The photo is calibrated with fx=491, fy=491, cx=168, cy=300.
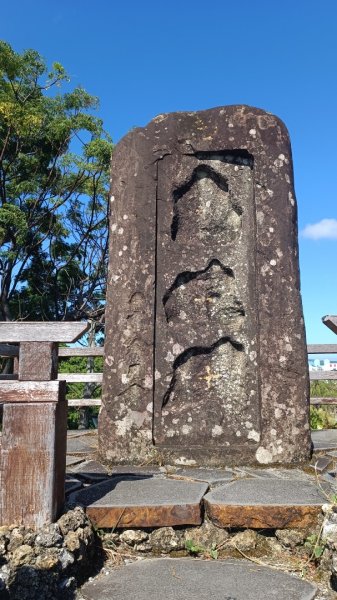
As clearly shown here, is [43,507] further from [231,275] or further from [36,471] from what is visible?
[231,275]

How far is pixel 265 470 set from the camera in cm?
361

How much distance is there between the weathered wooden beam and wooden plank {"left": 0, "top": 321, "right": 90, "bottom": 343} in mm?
269

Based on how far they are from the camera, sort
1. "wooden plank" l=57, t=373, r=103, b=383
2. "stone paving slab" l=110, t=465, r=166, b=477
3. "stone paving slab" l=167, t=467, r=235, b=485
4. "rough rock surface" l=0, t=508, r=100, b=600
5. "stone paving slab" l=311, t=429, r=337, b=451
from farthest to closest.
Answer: "wooden plank" l=57, t=373, r=103, b=383 < "stone paving slab" l=311, t=429, r=337, b=451 < "stone paving slab" l=110, t=465, r=166, b=477 < "stone paving slab" l=167, t=467, r=235, b=485 < "rough rock surface" l=0, t=508, r=100, b=600

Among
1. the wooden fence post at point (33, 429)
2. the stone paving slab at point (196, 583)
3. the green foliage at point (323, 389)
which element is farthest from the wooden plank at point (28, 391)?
the green foliage at point (323, 389)

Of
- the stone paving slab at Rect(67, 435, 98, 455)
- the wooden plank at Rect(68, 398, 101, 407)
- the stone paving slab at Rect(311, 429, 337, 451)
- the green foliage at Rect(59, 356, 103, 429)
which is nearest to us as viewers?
the stone paving slab at Rect(67, 435, 98, 455)

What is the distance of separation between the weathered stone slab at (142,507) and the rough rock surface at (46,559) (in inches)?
6.6

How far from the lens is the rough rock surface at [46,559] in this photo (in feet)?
6.77

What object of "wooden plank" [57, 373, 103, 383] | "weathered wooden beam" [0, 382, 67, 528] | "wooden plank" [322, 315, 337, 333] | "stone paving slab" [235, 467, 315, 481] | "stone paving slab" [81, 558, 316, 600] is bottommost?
"stone paving slab" [81, 558, 316, 600]

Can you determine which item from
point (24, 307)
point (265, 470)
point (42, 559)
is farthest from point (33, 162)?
point (42, 559)

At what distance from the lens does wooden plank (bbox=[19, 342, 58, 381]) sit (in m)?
2.44

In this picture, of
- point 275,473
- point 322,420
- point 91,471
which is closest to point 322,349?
point 322,420

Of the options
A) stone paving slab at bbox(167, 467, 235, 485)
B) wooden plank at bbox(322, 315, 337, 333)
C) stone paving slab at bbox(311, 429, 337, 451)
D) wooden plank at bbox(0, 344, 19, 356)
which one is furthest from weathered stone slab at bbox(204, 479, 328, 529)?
stone paving slab at bbox(311, 429, 337, 451)

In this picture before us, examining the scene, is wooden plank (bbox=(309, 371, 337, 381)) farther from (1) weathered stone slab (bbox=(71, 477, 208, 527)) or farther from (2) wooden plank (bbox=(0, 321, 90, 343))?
(2) wooden plank (bbox=(0, 321, 90, 343))

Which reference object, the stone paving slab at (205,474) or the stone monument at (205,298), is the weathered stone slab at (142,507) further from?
the stone monument at (205,298)
